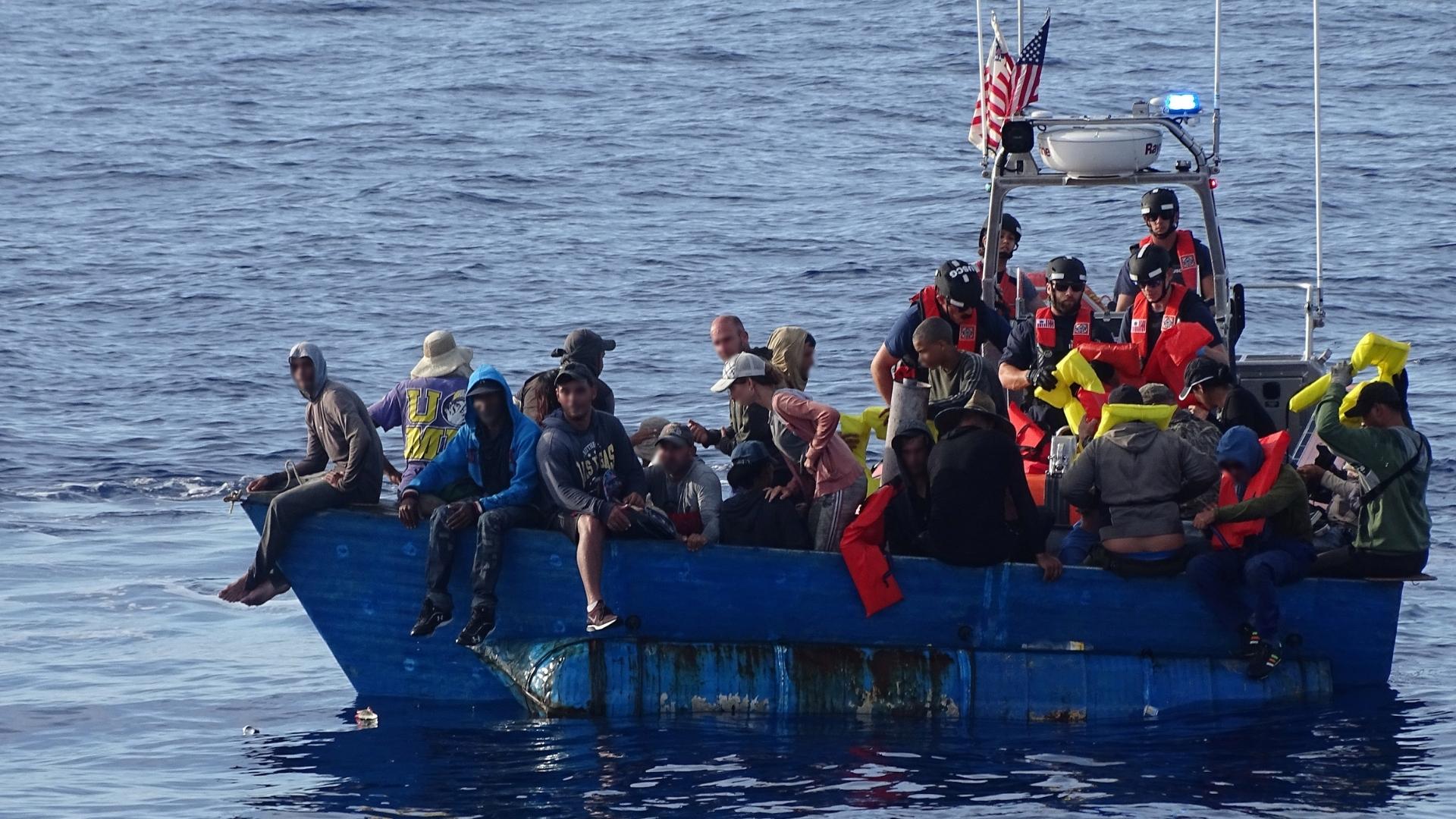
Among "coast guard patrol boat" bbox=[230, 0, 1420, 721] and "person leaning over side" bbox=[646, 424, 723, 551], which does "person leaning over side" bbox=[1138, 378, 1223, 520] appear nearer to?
"coast guard patrol boat" bbox=[230, 0, 1420, 721]

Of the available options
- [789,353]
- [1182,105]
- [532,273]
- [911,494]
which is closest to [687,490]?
[789,353]

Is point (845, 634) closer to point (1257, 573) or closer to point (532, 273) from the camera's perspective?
point (1257, 573)

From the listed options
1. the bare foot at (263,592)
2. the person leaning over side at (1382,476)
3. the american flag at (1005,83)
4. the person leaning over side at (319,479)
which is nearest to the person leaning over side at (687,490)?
the person leaning over side at (319,479)

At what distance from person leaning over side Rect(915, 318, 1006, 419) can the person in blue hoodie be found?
7.91 feet

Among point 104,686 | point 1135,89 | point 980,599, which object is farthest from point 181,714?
point 1135,89

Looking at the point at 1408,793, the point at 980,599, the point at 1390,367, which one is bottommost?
the point at 1408,793

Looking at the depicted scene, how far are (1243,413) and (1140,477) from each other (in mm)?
1095

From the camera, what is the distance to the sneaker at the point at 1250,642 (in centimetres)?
1121

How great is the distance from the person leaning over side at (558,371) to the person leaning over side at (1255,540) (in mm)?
3688

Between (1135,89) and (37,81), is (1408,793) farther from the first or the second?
(37,81)

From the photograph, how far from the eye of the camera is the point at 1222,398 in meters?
11.5

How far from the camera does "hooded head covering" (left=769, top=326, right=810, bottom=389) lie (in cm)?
1221

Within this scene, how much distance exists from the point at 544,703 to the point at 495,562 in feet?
3.05

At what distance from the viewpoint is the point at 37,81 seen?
44.9 metres
